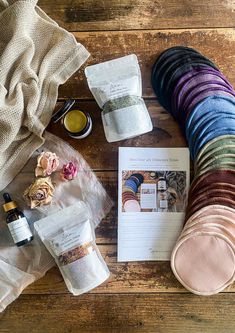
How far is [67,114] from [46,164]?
0.14 meters

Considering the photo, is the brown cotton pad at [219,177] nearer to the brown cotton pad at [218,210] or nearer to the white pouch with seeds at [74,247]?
the brown cotton pad at [218,210]

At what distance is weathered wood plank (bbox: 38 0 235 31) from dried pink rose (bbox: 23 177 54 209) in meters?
0.42

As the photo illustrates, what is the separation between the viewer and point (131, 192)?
3.86 feet

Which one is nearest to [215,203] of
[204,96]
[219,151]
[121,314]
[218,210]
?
[218,210]

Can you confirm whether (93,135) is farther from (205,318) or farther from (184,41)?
(205,318)

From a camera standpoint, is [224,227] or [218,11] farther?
[218,11]

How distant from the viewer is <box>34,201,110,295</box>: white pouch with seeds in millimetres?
1112

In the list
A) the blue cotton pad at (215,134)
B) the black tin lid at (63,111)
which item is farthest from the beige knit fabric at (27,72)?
the blue cotton pad at (215,134)

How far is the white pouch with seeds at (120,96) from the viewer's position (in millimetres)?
1141

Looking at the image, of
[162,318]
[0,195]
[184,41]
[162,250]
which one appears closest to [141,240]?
[162,250]

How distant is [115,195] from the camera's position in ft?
3.91

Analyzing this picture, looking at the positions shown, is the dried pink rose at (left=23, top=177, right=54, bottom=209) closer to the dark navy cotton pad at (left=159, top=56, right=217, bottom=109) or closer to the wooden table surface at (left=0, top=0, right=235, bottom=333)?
the wooden table surface at (left=0, top=0, right=235, bottom=333)

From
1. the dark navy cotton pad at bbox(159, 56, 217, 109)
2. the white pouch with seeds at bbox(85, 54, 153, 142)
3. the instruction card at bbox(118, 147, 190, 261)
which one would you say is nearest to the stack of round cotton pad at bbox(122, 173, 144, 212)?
the instruction card at bbox(118, 147, 190, 261)

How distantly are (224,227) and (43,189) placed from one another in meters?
0.43
